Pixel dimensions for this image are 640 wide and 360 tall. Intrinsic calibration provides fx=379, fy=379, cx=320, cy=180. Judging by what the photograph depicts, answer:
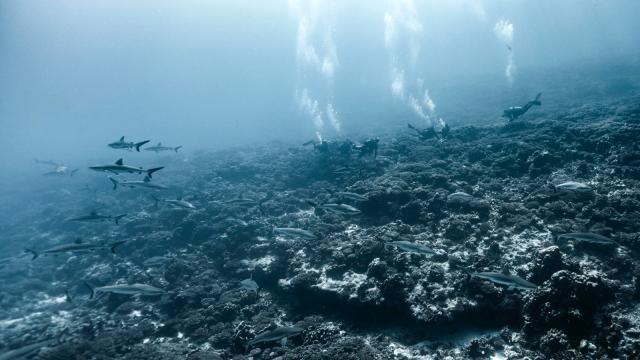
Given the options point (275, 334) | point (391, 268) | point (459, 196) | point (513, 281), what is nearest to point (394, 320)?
point (391, 268)

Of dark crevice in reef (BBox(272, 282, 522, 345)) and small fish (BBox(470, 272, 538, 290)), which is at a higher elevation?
small fish (BBox(470, 272, 538, 290))

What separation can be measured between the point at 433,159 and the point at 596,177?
20.7 feet

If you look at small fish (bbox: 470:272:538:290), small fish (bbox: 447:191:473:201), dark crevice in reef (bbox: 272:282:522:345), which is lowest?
dark crevice in reef (bbox: 272:282:522:345)

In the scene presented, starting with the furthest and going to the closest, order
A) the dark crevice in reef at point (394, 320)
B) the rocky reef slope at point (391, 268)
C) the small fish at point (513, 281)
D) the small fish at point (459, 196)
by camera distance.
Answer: the small fish at point (459, 196) < the dark crevice in reef at point (394, 320) < the rocky reef slope at point (391, 268) < the small fish at point (513, 281)

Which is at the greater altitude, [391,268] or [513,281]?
[513,281]

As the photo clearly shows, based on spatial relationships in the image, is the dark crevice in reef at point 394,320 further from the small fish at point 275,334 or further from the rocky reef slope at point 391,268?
the small fish at point 275,334

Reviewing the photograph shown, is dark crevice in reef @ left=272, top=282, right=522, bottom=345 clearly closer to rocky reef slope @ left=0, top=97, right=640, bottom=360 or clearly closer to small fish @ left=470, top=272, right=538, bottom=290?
rocky reef slope @ left=0, top=97, right=640, bottom=360

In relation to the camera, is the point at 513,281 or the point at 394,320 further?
the point at 394,320

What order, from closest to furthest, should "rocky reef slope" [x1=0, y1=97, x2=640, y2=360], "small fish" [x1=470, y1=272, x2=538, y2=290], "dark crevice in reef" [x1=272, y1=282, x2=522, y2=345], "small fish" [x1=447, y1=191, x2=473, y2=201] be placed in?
"small fish" [x1=470, y1=272, x2=538, y2=290], "rocky reef slope" [x1=0, y1=97, x2=640, y2=360], "dark crevice in reef" [x1=272, y1=282, x2=522, y2=345], "small fish" [x1=447, y1=191, x2=473, y2=201]

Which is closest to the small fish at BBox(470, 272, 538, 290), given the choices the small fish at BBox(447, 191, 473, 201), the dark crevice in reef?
the dark crevice in reef

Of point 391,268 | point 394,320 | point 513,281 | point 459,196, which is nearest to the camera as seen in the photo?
point 513,281

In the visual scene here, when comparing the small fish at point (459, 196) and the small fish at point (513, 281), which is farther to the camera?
the small fish at point (459, 196)

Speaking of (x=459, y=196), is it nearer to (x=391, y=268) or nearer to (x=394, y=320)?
(x=391, y=268)

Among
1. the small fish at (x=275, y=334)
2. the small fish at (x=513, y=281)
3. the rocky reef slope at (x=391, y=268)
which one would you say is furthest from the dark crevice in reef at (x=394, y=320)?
the small fish at (x=275, y=334)
